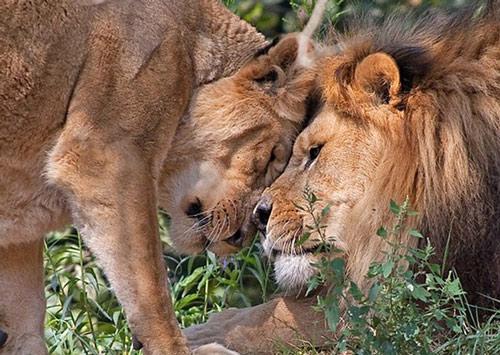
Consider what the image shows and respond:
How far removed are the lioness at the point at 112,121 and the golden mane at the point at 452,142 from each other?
46 cm

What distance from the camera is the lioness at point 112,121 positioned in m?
3.77

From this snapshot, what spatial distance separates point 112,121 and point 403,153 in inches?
34.3

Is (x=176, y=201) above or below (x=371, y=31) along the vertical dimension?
below

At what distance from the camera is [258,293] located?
531 cm

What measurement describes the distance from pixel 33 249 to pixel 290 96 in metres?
1.00

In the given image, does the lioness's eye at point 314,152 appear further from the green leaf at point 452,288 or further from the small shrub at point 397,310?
the green leaf at point 452,288

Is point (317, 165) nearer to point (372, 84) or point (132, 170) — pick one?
point (372, 84)

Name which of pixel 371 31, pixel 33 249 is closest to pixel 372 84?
pixel 371 31

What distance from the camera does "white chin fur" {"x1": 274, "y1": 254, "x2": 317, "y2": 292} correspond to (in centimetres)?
400

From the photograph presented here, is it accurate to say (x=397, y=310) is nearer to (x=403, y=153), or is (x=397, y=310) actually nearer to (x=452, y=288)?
(x=452, y=288)

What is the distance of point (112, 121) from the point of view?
3.78m

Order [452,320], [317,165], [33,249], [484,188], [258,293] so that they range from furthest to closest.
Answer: [258,293] < [33,249] < [317,165] < [484,188] < [452,320]

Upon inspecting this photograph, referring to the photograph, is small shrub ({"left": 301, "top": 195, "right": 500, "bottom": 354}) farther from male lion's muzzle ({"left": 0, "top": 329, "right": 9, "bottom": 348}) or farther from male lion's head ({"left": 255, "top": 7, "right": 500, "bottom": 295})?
male lion's muzzle ({"left": 0, "top": 329, "right": 9, "bottom": 348})

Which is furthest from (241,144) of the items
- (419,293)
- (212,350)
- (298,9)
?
(419,293)
